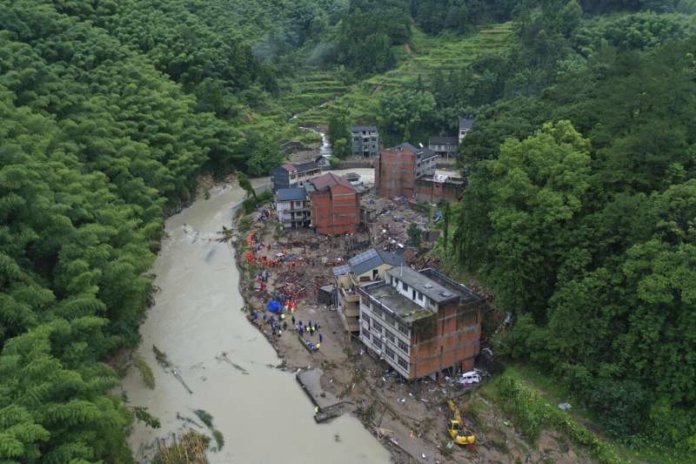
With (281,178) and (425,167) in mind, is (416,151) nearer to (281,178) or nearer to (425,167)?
(425,167)

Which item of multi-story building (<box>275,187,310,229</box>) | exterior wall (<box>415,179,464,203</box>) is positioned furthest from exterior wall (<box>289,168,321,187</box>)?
exterior wall (<box>415,179,464,203</box>)

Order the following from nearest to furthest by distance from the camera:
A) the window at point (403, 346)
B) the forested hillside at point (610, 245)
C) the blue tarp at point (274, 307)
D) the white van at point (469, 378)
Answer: the forested hillside at point (610, 245) < the window at point (403, 346) < the white van at point (469, 378) < the blue tarp at point (274, 307)

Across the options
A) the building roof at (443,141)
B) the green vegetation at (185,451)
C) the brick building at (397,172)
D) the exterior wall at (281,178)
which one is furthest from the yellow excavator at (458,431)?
the building roof at (443,141)

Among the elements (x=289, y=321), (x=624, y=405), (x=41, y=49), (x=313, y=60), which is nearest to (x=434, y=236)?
(x=289, y=321)

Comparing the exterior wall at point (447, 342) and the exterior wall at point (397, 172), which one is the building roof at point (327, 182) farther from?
the exterior wall at point (447, 342)

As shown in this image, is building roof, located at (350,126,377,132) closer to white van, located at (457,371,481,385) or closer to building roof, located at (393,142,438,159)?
building roof, located at (393,142,438,159)

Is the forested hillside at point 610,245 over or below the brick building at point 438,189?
over

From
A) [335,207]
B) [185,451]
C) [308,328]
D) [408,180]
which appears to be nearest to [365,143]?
[408,180]
